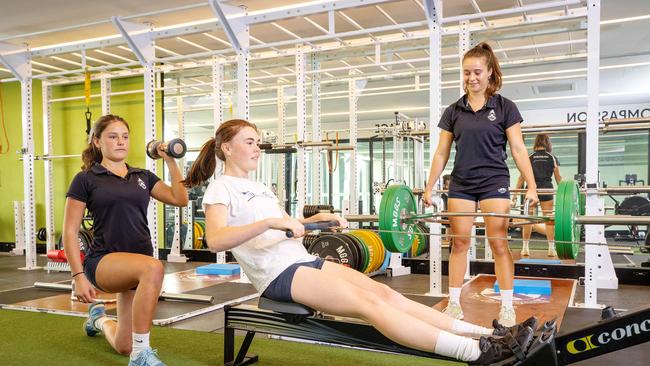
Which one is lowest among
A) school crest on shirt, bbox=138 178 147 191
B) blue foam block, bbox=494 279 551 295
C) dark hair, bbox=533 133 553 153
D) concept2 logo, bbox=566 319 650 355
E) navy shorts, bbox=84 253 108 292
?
blue foam block, bbox=494 279 551 295

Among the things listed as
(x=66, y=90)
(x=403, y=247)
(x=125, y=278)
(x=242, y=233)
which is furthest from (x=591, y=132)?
(x=66, y=90)

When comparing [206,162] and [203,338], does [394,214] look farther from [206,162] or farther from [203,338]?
[203,338]

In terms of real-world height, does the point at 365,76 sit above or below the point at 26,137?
above

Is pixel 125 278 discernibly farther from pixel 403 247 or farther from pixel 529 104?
pixel 529 104

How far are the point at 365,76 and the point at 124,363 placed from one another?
12.6 feet

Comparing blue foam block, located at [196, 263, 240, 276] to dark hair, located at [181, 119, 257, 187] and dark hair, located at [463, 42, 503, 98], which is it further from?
dark hair, located at [463, 42, 503, 98]

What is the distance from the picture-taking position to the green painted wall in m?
7.07

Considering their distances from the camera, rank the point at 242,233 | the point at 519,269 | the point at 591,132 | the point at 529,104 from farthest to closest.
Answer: the point at 529,104, the point at 519,269, the point at 591,132, the point at 242,233

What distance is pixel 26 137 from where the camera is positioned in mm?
5387

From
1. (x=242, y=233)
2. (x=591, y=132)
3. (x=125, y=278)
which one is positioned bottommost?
(x=125, y=278)

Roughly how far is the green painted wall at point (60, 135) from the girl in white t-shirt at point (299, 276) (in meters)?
5.26

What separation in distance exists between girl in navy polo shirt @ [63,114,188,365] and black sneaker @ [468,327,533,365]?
127 centimetres

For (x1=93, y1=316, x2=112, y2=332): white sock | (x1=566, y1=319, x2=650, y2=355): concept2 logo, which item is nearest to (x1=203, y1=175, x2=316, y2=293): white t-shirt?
(x1=566, y1=319, x2=650, y2=355): concept2 logo

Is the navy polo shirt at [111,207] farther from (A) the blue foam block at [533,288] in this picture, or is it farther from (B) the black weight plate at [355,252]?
(A) the blue foam block at [533,288]
